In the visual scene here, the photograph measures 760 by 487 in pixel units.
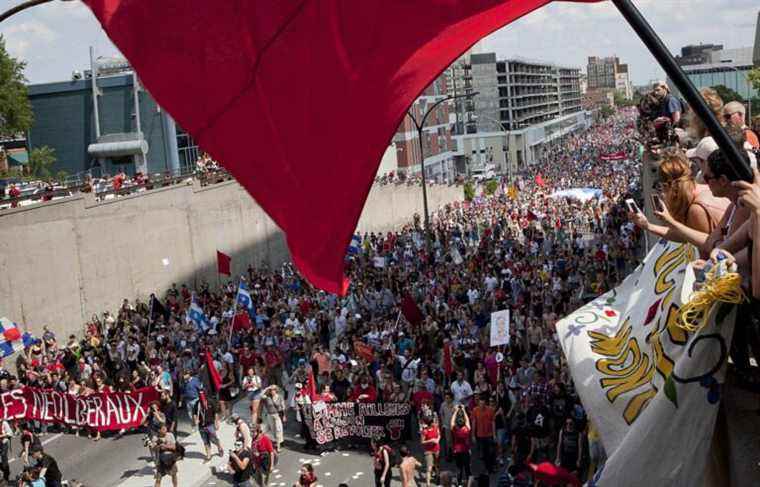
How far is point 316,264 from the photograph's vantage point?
4863 millimetres

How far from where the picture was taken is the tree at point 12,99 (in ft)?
168

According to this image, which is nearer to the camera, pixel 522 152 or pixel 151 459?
pixel 151 459

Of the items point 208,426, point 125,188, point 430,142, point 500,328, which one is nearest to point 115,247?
point 125,188

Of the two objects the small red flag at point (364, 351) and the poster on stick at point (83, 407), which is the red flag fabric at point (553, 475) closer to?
the small red flag at point (364, 351)

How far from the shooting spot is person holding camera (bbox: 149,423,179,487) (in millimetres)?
14305

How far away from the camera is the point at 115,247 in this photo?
30672 millimetres

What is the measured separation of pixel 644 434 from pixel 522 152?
13680cm

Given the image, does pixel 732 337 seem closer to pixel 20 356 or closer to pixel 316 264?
pixel 316 264

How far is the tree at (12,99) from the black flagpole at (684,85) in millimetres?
52951

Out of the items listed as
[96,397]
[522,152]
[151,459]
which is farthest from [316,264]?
[522,152]

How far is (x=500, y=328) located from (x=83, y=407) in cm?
869

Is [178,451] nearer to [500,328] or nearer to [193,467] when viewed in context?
[193,467]

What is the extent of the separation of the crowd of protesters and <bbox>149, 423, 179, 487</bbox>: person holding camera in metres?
0.02

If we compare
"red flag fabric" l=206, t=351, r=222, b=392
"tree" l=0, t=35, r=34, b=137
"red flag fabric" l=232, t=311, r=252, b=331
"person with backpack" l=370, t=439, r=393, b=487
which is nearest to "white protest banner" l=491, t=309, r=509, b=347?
"person with backpack" l=370, t=439, r=393, b=487
